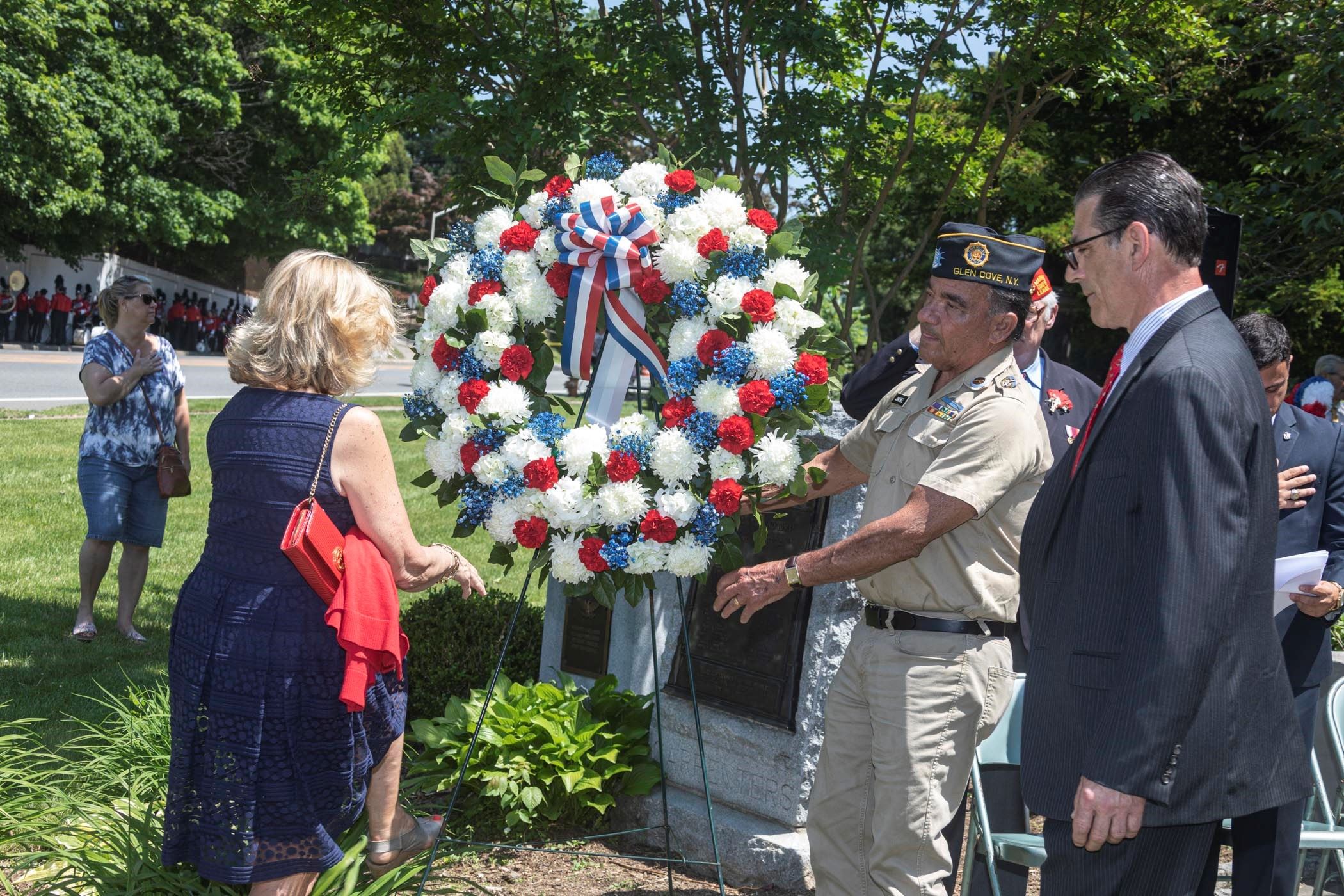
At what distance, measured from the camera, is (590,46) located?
5.88 metres

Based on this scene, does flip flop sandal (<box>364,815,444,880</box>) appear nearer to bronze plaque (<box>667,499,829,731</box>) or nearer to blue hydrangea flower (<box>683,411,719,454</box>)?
bronze plaque (<box>667,499,829,731</box>)

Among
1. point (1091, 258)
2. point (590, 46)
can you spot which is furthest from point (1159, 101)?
point (1091, 258)

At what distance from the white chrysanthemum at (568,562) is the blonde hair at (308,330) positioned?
76cm

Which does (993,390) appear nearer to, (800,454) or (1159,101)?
(800,454)

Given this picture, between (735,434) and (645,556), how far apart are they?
44 centimetres

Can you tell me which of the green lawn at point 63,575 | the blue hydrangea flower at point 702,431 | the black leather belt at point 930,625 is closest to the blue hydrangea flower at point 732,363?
the blue hydrangea flower at point 702,431

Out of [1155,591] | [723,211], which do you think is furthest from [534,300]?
[1155,591]

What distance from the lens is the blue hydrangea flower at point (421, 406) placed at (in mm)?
3498

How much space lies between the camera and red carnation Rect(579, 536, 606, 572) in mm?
3234

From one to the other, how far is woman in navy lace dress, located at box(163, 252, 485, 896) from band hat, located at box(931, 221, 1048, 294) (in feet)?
5.18

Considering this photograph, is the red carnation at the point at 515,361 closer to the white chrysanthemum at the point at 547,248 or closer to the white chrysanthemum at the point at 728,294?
the white chrysanthemum at the point at 547,248

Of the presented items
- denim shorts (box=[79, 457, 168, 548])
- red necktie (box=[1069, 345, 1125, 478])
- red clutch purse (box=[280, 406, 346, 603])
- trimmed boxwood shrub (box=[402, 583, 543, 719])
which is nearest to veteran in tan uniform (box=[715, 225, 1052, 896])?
red necktie (box=[1069, 345, 1125, 478])

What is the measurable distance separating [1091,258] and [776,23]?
11.0ft

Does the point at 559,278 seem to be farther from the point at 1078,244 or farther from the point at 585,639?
the point at 585,639
